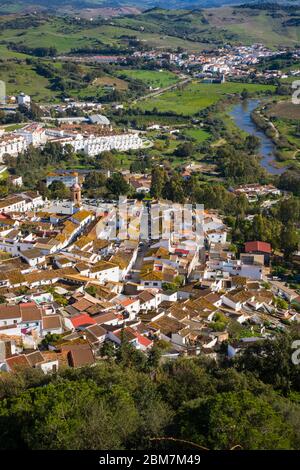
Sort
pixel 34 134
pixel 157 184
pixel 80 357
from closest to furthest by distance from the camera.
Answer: pixel 80 357 < pixel 157 184 < pixel 34 134

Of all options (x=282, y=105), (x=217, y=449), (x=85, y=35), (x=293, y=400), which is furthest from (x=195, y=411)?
(x=85, y=35)

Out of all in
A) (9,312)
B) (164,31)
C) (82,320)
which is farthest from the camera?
(164,31)

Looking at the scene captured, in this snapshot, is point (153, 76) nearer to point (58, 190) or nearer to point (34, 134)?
point (34, 134)

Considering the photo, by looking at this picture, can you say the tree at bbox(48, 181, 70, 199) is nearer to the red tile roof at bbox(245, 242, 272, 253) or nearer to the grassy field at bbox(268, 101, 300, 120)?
the red tile roof at bbox(245, 242, 272, 253)

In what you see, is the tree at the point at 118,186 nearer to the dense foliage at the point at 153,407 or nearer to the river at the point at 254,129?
the river at the point at 254,129

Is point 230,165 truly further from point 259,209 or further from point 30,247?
point 30,247

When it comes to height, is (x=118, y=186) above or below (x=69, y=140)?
above

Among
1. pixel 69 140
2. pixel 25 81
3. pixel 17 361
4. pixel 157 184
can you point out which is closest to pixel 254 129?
pixel 69 140

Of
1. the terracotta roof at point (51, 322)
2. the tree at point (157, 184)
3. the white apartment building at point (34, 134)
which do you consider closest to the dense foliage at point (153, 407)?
the terracotta roof at point (51, 322)
